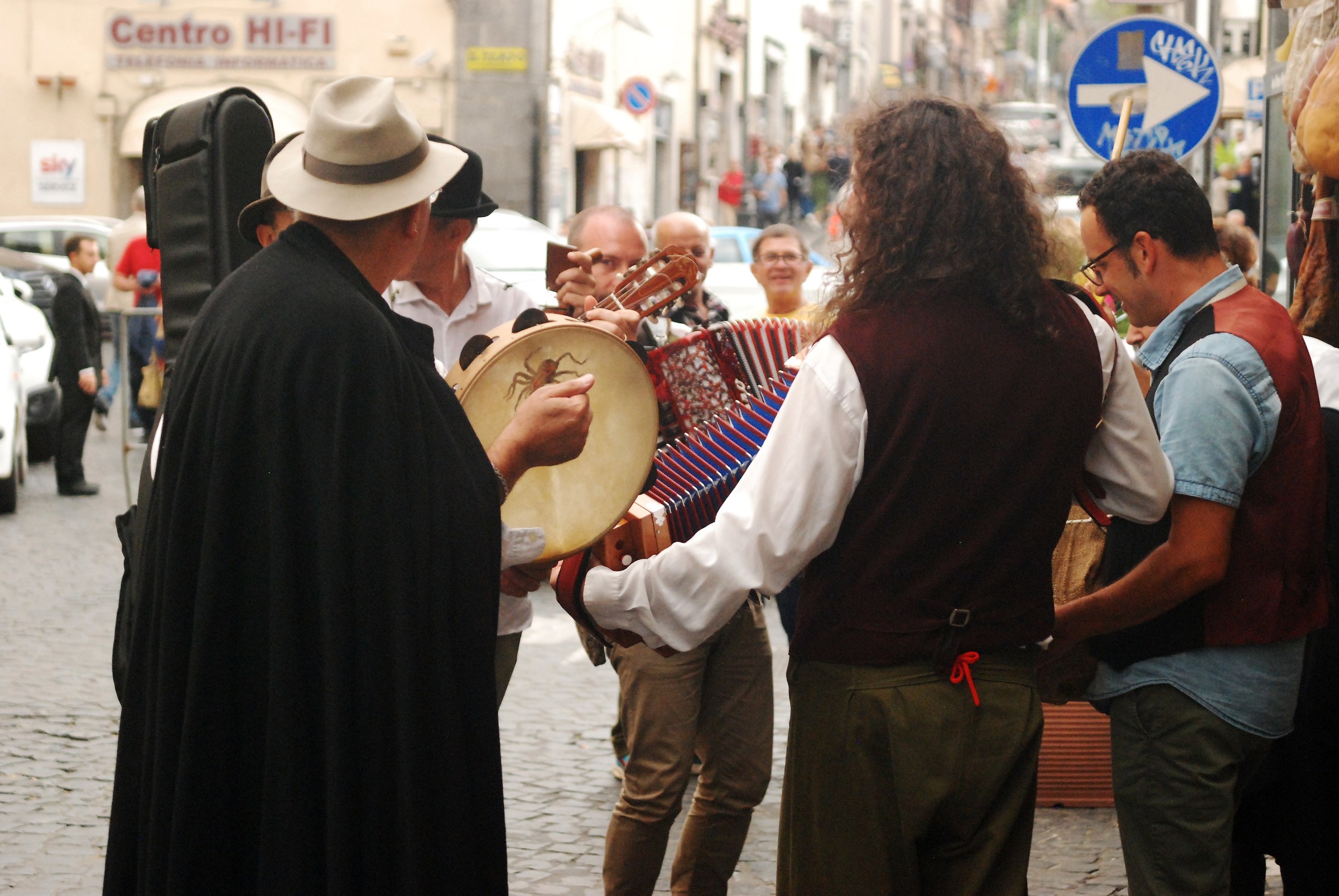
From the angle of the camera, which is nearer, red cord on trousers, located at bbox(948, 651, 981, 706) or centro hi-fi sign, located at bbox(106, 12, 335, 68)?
red cord on trousers, located at bbox(948, 651, 981, 706)

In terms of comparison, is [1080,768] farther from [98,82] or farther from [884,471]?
[98,82]

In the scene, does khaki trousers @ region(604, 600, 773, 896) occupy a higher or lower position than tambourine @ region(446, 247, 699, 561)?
lower

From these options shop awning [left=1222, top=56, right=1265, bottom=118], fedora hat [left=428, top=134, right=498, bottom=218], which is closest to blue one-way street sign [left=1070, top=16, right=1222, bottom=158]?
fedora hat [left=428, top=134, right=498, bottom=218]

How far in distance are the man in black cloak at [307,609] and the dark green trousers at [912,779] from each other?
0.57 m

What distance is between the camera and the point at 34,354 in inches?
502

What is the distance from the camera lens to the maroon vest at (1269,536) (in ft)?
10.5

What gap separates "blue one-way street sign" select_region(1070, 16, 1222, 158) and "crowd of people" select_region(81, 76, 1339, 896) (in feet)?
20.9

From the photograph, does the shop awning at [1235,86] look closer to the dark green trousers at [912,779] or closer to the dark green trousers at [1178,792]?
the dark green trousers at [1178,792]

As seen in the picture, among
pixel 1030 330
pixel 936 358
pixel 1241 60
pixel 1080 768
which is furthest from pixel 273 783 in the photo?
pixel 1241 60

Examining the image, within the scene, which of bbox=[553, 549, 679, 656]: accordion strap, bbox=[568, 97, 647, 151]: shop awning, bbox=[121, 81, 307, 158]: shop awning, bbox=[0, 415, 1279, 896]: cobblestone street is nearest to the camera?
bbox=[553, 549, 679, 656]: accordion strap

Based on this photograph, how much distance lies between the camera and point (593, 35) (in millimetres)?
30234

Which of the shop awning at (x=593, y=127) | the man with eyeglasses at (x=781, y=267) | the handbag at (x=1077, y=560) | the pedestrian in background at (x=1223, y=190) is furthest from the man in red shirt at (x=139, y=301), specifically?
the shop awning at (x=593, y=127)

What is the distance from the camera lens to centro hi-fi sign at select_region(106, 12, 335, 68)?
27.2 meters

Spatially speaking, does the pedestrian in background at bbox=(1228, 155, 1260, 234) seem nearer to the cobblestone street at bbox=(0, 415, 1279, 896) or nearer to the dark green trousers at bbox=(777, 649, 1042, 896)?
the cobblestone street at bbox=(0, 415, 1279, 896)
